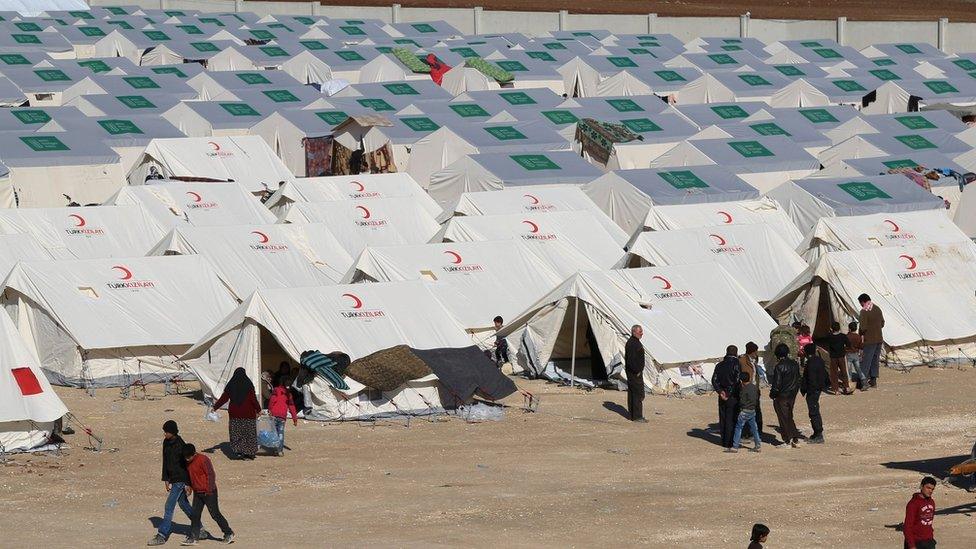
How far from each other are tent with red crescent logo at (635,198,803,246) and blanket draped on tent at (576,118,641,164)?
8864 millimetres

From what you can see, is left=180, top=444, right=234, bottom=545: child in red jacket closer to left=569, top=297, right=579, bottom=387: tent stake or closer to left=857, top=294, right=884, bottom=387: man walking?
left=569, top=297, right=579, bottom=387: tent stake

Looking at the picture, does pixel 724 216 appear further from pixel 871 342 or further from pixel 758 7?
pixel 758 7

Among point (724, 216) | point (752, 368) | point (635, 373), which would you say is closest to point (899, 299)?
point (724, 216)

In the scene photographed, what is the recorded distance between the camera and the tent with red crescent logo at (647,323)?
79.2 ft

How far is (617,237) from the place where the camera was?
30.4m

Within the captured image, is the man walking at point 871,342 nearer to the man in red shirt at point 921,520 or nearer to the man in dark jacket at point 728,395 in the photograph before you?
the man in dark jacket at point 728,395

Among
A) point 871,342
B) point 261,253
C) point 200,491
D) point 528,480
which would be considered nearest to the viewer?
point 200,491

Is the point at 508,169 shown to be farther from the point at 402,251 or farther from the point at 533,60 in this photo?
the point at 533,60

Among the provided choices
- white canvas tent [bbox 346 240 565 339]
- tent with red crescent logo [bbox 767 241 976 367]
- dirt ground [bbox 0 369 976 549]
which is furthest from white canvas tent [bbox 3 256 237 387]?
tent with red crescent logo [bbox 767 241 976 367]

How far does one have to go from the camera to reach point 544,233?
29.4 m

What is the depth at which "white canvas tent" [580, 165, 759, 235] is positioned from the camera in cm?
3441

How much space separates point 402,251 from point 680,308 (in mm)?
4363

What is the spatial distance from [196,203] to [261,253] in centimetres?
491

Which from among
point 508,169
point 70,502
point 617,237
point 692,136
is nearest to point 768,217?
point 617,237
